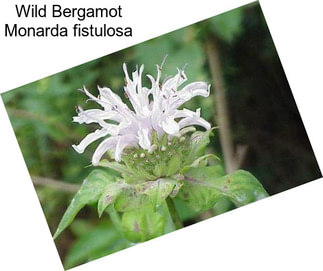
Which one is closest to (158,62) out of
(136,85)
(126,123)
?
(136,85)

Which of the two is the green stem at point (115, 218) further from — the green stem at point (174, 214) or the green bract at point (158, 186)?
the green stem at point (174, 214)

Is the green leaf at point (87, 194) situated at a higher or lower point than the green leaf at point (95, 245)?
higher

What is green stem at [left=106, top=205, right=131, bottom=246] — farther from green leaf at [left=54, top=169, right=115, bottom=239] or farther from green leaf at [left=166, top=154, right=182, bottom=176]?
Answer: green leaf at [left=166, top=154, right=182, bottom=176]

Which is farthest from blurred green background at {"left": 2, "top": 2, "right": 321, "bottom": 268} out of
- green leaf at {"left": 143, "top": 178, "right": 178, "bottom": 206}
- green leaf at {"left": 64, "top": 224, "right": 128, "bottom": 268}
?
green leaf at {"left": 143, "top": 178, "right": 178, "bottom": 206}

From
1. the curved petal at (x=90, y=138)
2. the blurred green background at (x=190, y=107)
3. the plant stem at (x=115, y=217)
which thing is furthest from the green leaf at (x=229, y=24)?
the plant stem at (x=115, y=217)

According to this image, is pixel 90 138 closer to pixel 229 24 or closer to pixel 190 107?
pixel 190 107

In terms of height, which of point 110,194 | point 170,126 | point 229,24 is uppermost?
point 229,24

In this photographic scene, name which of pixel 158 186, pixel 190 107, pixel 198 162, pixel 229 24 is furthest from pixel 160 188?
pixel 229 24
